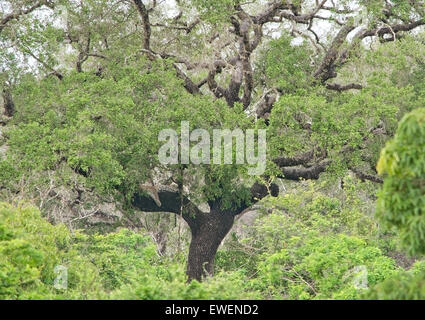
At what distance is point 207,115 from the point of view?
1546 centimetres

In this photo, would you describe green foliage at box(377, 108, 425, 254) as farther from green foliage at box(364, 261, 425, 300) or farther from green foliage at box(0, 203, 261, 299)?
green foliage at box(0, 203, 261, 299)

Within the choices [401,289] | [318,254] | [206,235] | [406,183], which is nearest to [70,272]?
[318,254]

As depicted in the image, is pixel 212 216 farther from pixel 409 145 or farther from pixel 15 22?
pixel 409 145

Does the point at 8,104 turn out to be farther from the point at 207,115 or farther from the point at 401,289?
the point at 401,289

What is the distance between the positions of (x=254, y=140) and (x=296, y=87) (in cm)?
185

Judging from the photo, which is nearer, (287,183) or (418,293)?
(418,293)

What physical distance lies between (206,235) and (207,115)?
3337 millimetres

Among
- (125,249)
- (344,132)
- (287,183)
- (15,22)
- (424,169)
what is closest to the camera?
(424,169)

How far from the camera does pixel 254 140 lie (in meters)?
15.3

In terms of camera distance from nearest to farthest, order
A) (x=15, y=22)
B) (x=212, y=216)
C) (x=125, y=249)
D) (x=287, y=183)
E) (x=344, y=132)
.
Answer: (x=125, y=249) < (x=344, y=132) < (x=15, y=22) < (x=212, y=216) < (x=287, y=183)

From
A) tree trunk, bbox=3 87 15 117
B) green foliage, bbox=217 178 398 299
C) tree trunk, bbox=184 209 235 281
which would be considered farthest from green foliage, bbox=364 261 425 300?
tree trunk, bbox=3 87 15 117

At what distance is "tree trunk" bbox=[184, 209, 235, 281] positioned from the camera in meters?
17.4

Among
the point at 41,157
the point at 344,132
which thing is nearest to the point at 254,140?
the point at 344,132

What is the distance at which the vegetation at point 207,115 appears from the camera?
14.2 meters
